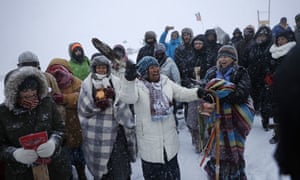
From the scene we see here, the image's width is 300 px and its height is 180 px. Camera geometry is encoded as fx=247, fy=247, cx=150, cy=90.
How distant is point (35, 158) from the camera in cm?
237

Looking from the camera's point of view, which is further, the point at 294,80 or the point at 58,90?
the point at 58,90

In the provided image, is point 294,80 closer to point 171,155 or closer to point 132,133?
point 171,155

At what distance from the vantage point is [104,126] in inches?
126

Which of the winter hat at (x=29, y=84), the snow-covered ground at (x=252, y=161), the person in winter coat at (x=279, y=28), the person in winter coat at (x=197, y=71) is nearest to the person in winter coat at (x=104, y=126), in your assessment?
the winter hat at (x=29, y=84)

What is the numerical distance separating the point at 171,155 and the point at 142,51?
3471 millimetres

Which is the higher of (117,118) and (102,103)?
(102,103)

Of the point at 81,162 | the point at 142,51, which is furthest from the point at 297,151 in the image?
the point at 142,51

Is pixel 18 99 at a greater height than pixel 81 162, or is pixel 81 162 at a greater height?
pixel 18 99

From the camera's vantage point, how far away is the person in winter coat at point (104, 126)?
10.5 feet

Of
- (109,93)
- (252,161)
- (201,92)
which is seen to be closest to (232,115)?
(201,92)

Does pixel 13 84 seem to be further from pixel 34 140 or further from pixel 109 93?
pixel 109 93

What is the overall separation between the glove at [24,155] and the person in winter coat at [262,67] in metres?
4.36

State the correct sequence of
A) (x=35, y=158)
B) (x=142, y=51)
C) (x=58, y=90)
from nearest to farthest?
1. (x=35, y=158)
2. (x=58, y=90)
3. (x=142, y=51)

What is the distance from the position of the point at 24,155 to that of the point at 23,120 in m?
0.35
